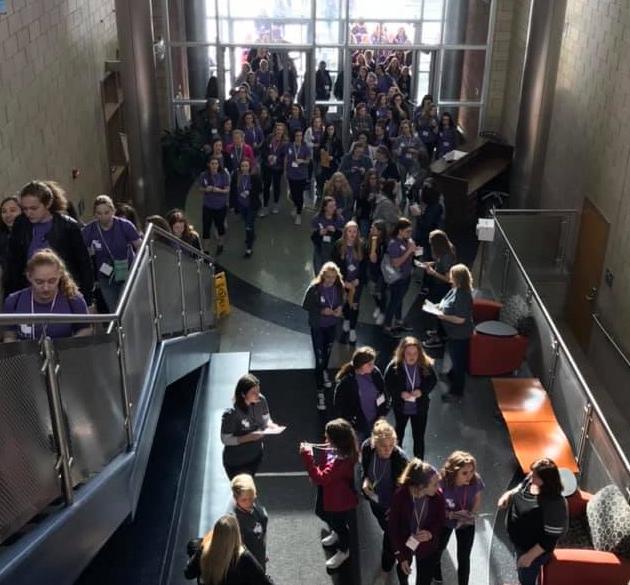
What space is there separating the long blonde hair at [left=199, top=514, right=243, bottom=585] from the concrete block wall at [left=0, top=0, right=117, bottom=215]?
15.5 feet

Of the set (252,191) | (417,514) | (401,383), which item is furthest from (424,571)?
(252,191)

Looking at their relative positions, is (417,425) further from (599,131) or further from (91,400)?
(599,131)

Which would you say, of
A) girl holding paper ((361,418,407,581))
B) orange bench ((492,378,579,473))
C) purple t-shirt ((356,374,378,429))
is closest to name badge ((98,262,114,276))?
purple t-shirt ((356,374,378,429))

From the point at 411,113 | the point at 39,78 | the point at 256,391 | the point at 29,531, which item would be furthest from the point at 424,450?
the point at 411,113

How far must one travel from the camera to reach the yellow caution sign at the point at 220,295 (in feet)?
33.8

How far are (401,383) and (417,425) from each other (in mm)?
525

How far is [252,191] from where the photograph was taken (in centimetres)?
1195

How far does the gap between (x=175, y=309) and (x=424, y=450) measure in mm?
2619

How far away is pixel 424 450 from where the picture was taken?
7.64 meters

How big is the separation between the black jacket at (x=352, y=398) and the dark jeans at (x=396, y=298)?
9.32 ft

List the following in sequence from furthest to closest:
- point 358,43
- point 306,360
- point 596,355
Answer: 1. point 358,43
2. point 596,355
3. point 306,360

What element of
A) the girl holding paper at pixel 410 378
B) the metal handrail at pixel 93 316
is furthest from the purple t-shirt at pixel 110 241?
the girl holding paper at pixel 410 378

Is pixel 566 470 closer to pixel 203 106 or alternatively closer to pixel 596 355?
pixel 596 355

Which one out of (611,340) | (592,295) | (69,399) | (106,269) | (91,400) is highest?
(69,399)
